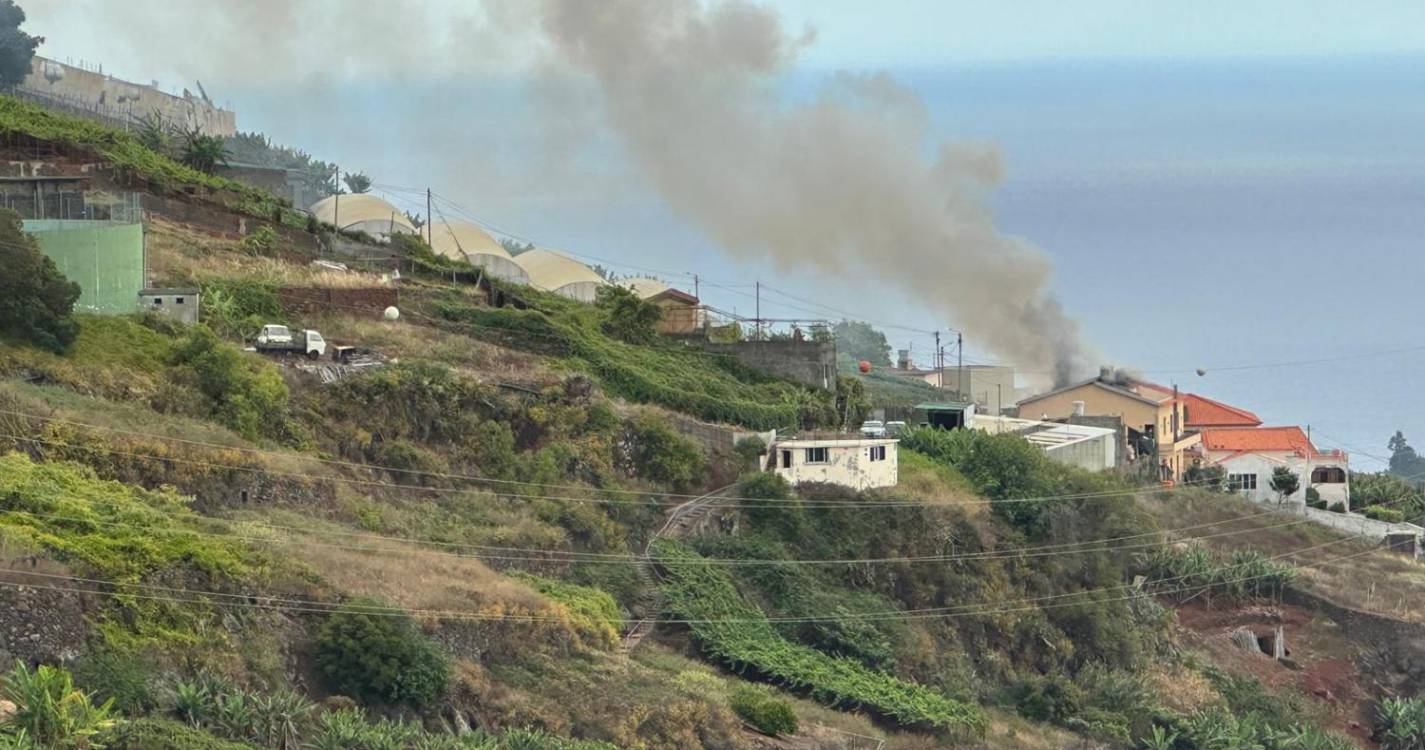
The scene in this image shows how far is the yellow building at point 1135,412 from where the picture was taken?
69.1 metres

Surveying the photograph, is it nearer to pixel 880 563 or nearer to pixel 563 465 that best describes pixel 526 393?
pixel 563 465

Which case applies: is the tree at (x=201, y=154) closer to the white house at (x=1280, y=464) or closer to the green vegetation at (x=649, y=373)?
the green vegetation at (x=649, y=373)

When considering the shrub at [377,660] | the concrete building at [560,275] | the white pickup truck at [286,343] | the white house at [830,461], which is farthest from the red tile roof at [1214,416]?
the shrub at [377,660]

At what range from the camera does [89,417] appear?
38344 mm

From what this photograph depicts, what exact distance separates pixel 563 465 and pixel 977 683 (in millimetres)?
8843

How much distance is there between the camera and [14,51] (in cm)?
7762

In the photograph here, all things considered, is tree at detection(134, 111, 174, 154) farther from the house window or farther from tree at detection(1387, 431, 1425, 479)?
tree at detection(1387, 431, 1425, 479)

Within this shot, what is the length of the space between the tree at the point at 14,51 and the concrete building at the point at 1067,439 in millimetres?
33182

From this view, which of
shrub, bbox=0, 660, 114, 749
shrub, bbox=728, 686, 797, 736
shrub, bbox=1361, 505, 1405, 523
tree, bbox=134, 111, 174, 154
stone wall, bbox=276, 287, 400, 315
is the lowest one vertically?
shrub, bbox=728, 686, 797, 736

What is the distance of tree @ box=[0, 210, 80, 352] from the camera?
41.5 meters

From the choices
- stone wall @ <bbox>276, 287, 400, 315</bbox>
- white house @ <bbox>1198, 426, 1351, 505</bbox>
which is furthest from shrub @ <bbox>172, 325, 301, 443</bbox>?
white house @ <bbox>1198, 426, 1351, 505</bbox>

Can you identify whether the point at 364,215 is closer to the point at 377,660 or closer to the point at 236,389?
the point at 236,389

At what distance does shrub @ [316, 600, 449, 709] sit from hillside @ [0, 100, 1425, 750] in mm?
49

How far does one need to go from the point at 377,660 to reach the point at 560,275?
137 ft
